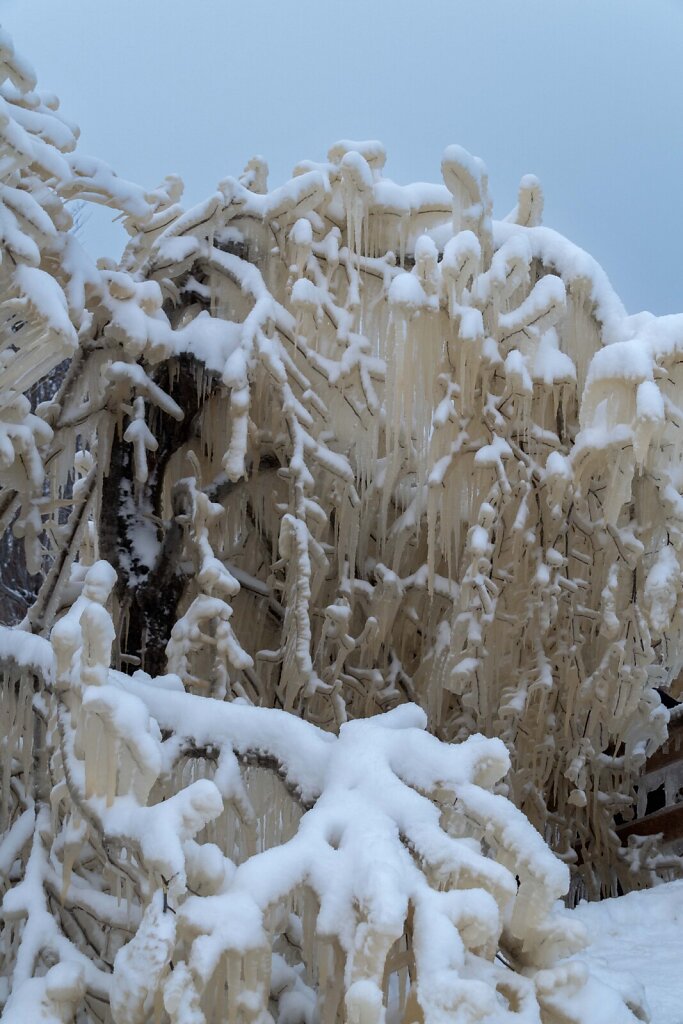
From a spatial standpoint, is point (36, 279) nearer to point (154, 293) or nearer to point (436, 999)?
point (154, 293)

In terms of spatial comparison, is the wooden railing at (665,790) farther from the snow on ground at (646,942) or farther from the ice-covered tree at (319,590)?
the snow on ground at (646,942)

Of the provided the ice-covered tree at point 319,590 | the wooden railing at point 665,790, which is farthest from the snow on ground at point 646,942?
the wooden railing at point 665,790

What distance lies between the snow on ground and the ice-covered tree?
79cm

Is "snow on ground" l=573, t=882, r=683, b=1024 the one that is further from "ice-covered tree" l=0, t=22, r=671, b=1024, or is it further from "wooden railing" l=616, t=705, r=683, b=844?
"wooden railing" l=616, t=705, r=683, b=844

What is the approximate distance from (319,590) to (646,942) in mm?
2578

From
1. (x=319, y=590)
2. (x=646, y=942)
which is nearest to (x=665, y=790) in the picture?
(x=646, y=942)

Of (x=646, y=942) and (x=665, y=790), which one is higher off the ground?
(x=665, y=790)

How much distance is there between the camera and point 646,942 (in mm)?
5160

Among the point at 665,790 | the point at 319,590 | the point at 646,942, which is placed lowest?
the point at 646,942

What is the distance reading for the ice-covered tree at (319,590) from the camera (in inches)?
93.1

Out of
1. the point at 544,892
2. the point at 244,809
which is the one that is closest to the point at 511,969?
the point at 544,892

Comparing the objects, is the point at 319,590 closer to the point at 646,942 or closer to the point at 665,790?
the point at 646,942

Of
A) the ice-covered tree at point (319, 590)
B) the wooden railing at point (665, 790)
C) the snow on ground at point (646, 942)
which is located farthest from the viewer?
the wooden railing at point (665, 790)

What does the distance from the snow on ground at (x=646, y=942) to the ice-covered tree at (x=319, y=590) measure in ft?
2.58
